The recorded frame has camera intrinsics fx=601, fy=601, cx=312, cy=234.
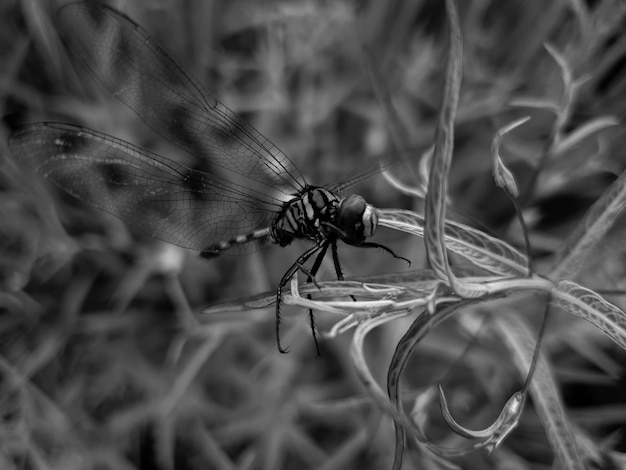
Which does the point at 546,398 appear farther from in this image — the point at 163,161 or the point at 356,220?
the point at 163,161

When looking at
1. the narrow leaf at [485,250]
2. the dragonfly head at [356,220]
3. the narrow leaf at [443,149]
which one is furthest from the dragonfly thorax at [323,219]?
the narrow leaf at [443,149]

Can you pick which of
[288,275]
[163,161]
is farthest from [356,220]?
[163,161]

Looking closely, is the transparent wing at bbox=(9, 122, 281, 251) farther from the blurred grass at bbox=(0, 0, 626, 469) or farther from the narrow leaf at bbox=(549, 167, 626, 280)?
the narrow leaf at bbox=(549, 167, 626, 280)

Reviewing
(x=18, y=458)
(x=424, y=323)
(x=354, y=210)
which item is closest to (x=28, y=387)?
(x=18, y=458)

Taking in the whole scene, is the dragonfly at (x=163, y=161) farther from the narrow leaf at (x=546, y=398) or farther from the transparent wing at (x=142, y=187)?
the narrow leaf at (x=546, y=398)

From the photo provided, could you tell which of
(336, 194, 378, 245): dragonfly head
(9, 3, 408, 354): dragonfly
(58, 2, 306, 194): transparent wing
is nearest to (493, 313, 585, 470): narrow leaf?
(336, 194, 378, 245): dragonfly head

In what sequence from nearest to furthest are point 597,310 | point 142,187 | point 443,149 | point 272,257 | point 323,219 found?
point 443,149 < point 597,310 < point 323,219 < point 142,187 < point 272,257
